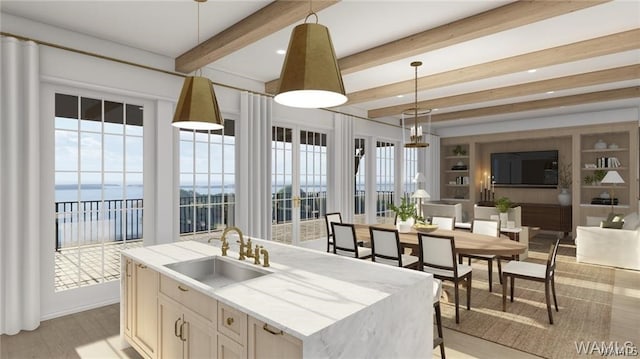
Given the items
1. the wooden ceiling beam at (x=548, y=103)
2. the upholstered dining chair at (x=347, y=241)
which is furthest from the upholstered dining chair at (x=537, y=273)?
the wooden ceiling beam at (x=548, y=103)

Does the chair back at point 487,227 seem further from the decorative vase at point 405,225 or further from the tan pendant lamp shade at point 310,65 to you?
the tan pendant lamp shade at point 310,65

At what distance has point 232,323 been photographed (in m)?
1.69

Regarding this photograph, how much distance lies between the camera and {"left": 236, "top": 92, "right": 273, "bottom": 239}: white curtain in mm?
4773

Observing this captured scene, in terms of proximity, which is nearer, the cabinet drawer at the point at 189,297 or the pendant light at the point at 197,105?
the cabinet drawer at the point at 189,297

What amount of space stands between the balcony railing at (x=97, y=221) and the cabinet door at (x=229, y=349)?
109 inches

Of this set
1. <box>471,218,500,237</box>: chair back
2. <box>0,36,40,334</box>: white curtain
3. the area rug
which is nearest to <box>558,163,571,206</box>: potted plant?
the area rug

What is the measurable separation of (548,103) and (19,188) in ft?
25.6

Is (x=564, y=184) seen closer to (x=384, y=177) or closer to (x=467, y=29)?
(x=384, y=177)

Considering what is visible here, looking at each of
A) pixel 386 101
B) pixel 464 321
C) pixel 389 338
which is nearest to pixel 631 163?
pixel 386 101

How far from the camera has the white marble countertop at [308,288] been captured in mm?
1506

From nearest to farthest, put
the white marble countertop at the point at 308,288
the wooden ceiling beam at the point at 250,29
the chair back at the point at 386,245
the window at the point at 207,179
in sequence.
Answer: the white marble countertop at the point at 308,288
the wooden ceiling beam at the point at 250,29
the chair back at the point at 386,245
the window at the point at 207,179

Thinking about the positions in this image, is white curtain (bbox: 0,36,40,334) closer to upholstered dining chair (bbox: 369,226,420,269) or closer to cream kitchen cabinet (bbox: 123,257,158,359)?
cream kitchen cabinet (bbox: 123,257,158,359)

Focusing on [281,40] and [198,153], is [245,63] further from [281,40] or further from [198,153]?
[198,153]

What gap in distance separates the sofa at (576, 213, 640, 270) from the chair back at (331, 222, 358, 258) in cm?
408
